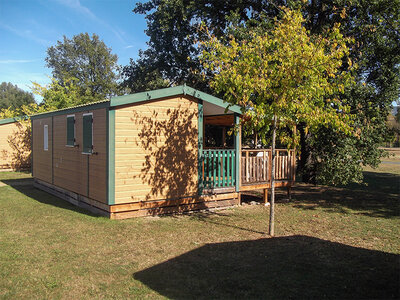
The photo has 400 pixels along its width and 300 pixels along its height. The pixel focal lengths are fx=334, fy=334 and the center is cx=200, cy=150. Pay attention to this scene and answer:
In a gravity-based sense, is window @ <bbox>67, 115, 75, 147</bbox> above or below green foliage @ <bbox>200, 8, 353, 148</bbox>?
below

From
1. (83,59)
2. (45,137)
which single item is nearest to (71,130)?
(45,137)

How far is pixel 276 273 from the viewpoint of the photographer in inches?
195

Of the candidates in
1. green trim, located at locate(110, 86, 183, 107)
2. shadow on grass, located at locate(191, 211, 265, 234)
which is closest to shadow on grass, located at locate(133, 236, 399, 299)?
shadow on grass, located at locate(191, 211, 265, 234)

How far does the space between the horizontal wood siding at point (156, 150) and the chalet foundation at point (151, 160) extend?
24 millimetres

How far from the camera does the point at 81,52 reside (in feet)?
174

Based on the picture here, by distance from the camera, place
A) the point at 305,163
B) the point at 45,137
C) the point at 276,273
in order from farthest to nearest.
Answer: the point at 305,163 → the point at 45,137 → the point at 276,273

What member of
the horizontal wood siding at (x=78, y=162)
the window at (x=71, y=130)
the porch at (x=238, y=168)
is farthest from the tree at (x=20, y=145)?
the porch at (x=238, y=168)

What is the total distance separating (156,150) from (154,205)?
1433mm

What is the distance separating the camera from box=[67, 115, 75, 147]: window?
10.2 meters

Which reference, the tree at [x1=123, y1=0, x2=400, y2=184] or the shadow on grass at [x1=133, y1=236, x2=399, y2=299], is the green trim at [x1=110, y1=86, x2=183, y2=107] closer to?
the tree at [x1=123, y1=0, x2=400, y2=184]

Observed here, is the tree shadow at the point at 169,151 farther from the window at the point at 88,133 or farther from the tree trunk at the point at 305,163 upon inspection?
the tree trunk at the point at 305,163

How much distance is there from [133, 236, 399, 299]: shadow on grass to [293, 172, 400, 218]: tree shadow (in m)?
4.52

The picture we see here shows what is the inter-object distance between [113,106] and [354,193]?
1099 centimetres

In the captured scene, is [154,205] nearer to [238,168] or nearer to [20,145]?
[238,168]
